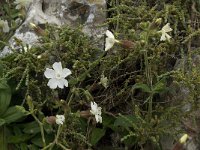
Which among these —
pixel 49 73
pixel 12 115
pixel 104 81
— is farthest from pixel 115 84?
pixel 12 115

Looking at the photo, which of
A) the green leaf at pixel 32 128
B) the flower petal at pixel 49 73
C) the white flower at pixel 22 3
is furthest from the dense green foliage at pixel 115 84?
the white flower at pixel 22 3

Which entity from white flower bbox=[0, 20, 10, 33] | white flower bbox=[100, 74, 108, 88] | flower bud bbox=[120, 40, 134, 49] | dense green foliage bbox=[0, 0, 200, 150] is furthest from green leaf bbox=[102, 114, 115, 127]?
white flower bbox=[0, 20, 10, 33]

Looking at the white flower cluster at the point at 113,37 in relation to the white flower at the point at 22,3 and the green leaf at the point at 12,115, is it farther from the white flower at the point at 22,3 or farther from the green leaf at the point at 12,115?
the white flower at the point at 22,3

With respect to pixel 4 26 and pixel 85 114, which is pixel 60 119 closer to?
pixel 85 114

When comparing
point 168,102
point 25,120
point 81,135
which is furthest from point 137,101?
point 25,120

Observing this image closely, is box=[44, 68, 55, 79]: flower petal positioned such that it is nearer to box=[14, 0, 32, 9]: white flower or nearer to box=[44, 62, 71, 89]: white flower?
box=[44, 62, 71, 89]: white flower

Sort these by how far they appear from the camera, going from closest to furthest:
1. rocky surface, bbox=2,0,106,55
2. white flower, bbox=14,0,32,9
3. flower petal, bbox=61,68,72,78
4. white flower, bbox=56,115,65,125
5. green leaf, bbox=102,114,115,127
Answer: white flower, bbox=56,115,65,125 → flower petal, bbox=61,68,72,78 → green leaf, bbox=102,114,115,127 → rocky surface, bbox=2,0,106,55 → white flower, bbox=14,0,32,9

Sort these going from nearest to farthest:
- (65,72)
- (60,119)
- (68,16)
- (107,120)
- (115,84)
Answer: (60,119), (65,72), (107,120), (115,84), (68,16)

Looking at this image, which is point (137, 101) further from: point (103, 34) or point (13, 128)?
point (13, 128)
